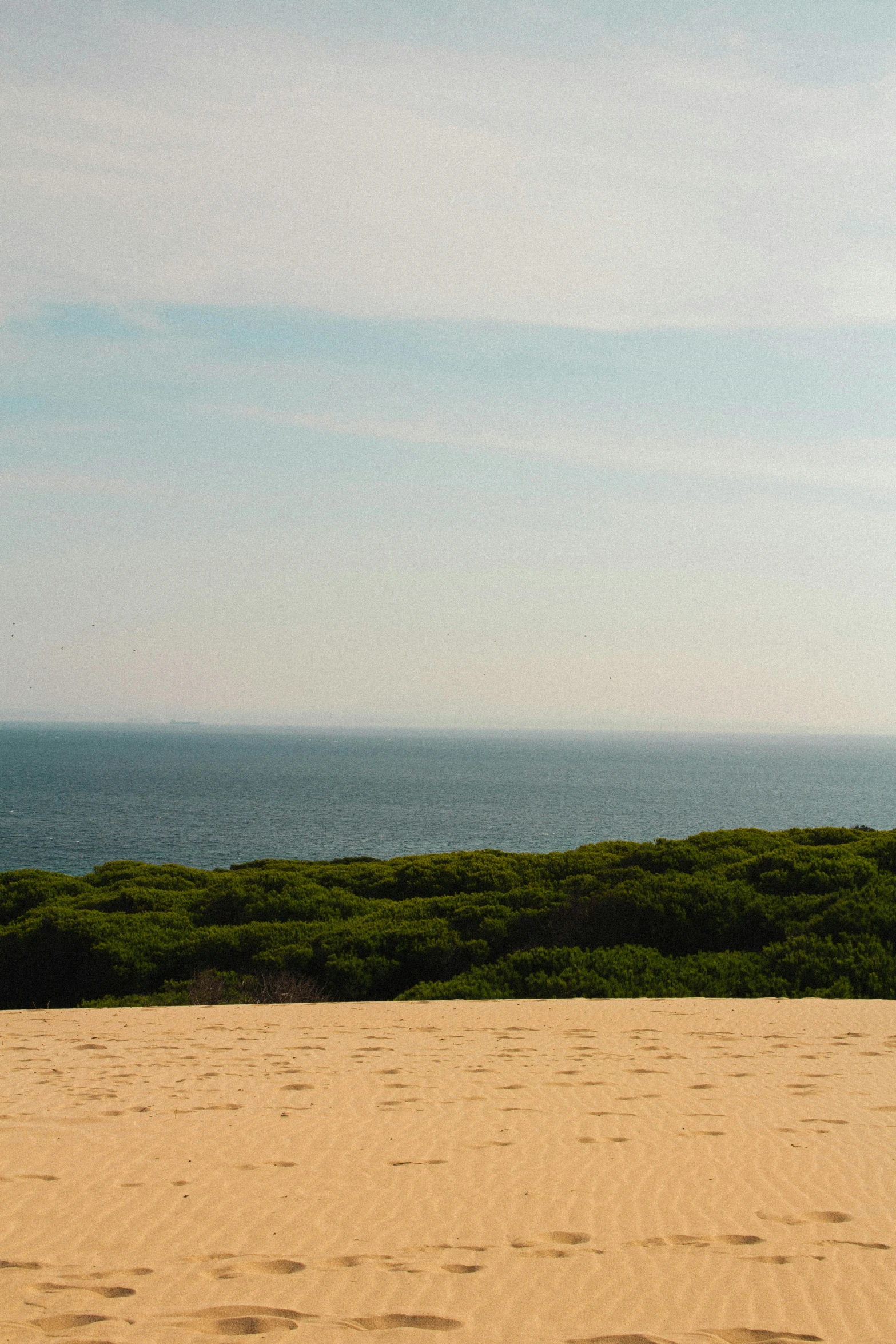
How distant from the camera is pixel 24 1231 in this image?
20.6 feet

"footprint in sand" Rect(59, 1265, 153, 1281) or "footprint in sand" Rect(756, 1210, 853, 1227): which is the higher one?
"footprint in sand" Rect(59, 1265, 153, 1281)

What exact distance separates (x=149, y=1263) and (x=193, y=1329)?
99 centimetres

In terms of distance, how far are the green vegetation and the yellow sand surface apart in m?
6.07

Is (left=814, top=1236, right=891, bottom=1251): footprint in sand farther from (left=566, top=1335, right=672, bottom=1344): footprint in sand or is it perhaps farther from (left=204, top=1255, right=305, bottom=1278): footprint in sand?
(left=204, top=1255, right=305, bottom=1278): footprint in sand

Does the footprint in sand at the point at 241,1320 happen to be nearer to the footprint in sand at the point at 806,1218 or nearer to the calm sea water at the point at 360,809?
the footprint in sand at the point at 806,1218

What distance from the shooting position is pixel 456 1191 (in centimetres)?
711

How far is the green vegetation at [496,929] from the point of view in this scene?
18.7m

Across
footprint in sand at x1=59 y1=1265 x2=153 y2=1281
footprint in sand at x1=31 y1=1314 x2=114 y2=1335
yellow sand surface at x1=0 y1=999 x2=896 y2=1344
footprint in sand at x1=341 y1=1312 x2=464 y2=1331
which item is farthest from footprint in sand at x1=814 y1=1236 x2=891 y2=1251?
footprint in sand at x1=31 y1=1314 x2=114 y2=1335

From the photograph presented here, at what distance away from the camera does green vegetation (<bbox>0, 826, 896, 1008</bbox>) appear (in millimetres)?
18734

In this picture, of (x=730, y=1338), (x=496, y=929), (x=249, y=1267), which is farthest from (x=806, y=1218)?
(x=496, y=929)

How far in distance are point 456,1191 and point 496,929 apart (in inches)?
601

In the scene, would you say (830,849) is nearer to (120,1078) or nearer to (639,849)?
(639,849)

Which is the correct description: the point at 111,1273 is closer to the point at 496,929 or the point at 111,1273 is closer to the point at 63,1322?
the point at 63,1322

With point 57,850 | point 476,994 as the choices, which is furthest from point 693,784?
point 476,994
